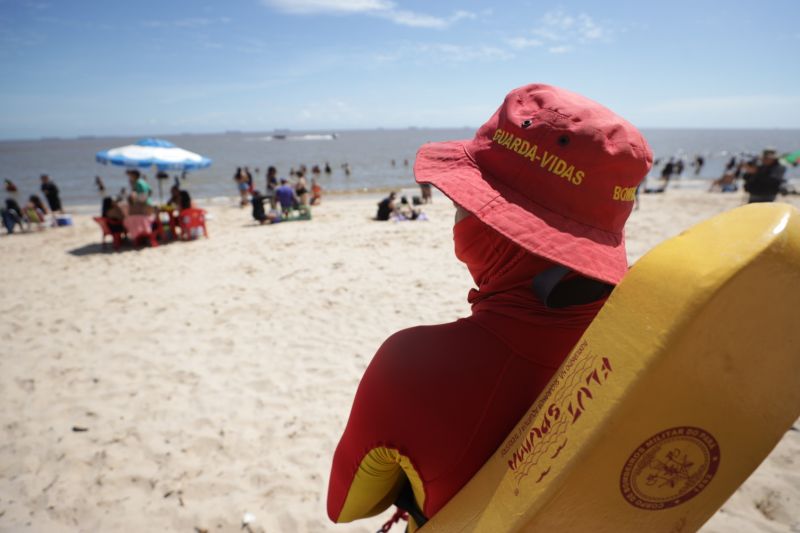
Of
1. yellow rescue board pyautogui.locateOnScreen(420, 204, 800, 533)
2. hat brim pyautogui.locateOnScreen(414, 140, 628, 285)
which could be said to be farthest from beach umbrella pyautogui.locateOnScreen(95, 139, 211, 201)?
yellow rescue board pyautogui.locateOnScreen(420, 204, 800, 533)

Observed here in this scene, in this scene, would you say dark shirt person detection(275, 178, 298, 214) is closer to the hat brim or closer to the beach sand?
the beach sand

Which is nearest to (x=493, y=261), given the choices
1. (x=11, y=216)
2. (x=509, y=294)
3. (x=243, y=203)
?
(x=509, y=294)

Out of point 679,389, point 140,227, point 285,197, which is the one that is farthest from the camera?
point 285,197

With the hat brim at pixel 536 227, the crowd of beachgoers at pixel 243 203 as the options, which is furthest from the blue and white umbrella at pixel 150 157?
the hat brim at pixel 536 227

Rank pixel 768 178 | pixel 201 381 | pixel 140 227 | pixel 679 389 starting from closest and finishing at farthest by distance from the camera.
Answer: pixel 679 389 < pixel 201 381 < pixel 768 178 < pixel 140 227

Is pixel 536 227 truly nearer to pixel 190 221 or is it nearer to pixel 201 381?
pixel 201 381

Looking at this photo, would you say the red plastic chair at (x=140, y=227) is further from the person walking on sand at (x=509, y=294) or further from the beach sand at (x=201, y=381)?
the person walking on sand at (x=509, y=294)

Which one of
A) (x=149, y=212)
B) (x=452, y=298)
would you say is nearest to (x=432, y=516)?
(x=452, y=298)

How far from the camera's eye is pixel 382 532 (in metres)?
1.48

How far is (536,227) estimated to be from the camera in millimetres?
889

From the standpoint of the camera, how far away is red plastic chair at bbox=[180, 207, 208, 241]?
9758mm

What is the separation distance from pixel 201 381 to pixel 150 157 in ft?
32.2

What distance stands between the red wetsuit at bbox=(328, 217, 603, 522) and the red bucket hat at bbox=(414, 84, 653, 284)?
0.27 ft

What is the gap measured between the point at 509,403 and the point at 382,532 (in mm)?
981
